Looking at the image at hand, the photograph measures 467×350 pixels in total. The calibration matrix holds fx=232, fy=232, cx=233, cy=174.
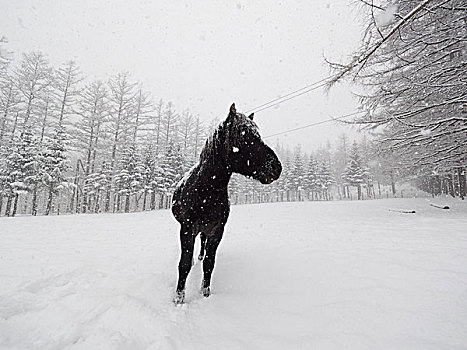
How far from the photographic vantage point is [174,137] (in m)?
36.6

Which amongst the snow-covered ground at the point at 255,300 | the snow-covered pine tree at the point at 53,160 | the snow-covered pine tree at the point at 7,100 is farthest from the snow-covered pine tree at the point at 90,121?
the snow-covered ground at the point at 255,300

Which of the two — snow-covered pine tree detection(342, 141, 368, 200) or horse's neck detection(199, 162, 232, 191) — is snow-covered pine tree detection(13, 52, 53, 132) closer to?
horse's neck detection(199, 162, 232, 191)

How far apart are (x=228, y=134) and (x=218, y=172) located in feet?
1.68

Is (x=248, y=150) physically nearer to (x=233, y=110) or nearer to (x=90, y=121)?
(x=233, y=110)

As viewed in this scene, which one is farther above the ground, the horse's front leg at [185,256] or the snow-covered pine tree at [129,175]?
the snow-covered pine tree at [129,175]

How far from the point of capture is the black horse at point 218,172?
9.37ft

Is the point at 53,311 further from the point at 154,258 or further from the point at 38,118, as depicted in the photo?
the point at 38,118

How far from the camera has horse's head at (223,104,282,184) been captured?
284cm

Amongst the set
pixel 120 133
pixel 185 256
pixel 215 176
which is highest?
pixel 120 133

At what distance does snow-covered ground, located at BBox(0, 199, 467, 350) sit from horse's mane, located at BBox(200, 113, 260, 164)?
1.90 m

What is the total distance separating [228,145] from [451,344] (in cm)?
271

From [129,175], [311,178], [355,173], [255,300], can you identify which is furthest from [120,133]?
[355,173]

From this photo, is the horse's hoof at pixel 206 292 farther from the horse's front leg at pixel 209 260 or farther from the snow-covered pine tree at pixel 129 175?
the snow-covered pine tree at pixel 129 175

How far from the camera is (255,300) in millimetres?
2920
